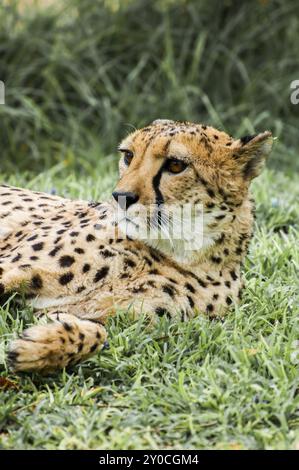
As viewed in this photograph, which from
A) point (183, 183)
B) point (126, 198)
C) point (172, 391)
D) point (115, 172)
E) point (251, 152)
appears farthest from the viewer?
point (115, 172)

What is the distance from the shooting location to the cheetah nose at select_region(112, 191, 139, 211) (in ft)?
11.0

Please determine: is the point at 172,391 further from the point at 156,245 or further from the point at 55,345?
the point at 156,245

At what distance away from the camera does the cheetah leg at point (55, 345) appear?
10.2 feet

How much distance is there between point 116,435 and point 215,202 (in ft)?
3.28

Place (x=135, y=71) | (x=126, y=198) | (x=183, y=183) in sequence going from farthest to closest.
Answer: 1. (x=135, y=71)
2. (x=183, y=183)
3. (x=126, y=198)

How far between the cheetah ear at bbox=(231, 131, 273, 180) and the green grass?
522 millimetres

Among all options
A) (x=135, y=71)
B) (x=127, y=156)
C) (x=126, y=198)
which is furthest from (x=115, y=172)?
(x=126, y=198)

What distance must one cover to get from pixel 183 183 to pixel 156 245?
248 mm

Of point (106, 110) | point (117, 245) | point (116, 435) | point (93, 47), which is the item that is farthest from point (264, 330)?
point (93, 47)

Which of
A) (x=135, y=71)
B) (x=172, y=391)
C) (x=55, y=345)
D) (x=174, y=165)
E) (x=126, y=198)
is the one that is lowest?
(x=172, y=391)

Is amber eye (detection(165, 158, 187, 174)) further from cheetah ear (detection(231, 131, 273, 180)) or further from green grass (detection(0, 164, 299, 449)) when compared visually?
green grass (detection(0, 164, 299, 449))

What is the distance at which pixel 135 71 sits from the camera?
23.7ft

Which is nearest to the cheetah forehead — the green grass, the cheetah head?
the cheetah head

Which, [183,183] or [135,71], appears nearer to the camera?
[183,183]
